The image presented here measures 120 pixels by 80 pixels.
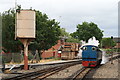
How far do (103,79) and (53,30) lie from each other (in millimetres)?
24539

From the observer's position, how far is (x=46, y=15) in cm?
4006

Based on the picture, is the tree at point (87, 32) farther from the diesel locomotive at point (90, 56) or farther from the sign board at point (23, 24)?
the sign board at point (23, 24)

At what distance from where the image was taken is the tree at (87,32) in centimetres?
7962

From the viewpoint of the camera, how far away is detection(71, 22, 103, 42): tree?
7962 centimetres

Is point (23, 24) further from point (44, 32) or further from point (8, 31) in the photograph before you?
point (44, 32)

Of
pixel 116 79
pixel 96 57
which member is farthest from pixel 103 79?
pixel 96 57

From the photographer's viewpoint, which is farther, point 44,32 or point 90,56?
point 44,32

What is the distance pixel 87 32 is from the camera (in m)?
80.1

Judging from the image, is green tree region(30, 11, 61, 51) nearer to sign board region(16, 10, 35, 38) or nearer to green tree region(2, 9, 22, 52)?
green tree region(2, 9, 22, 52)

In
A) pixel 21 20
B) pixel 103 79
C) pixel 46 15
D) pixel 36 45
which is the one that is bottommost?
pixel 103 79

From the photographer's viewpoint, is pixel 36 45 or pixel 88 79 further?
pixel 36 45

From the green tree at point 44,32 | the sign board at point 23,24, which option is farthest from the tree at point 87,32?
the sign board at point 23,24

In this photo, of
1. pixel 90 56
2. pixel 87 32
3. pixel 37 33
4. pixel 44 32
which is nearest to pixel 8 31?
pixel 37 33

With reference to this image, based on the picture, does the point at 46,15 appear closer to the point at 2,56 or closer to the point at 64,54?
the point at 64,54
